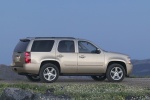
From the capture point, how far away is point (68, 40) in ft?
74.2

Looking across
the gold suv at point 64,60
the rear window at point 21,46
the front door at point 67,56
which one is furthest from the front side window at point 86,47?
the rear window at point 21,46

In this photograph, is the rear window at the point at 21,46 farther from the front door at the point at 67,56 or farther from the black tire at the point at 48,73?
the front door at the point at 67,56

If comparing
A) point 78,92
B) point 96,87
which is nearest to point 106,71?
point 96,87

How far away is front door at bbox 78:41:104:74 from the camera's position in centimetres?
2245

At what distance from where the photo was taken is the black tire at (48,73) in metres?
21.9

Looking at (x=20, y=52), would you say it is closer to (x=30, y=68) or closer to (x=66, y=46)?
(x=30, y=68)

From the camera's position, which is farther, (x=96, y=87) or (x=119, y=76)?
(x=119, y=76)

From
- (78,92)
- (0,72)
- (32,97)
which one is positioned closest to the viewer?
(32,97)

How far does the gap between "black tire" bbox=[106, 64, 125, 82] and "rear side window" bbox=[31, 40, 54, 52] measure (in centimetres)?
256

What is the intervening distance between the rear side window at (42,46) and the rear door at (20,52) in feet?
1.13

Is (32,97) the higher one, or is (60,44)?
(60,44)

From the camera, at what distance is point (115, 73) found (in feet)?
74.9

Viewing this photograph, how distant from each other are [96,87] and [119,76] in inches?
187

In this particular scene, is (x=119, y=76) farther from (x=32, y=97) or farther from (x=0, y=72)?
(x=32, y=97)
